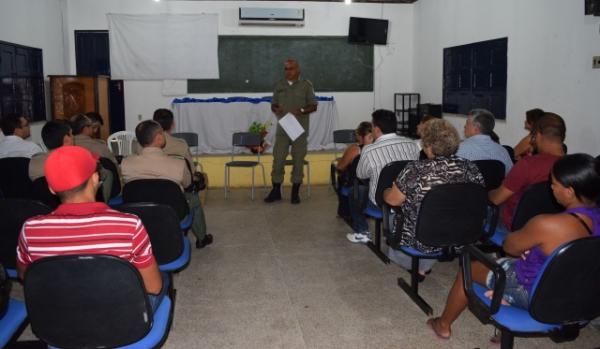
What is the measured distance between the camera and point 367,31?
941 centimetres

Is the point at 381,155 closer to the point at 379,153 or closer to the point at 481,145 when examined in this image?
the point at 379,153

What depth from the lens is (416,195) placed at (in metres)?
2.99

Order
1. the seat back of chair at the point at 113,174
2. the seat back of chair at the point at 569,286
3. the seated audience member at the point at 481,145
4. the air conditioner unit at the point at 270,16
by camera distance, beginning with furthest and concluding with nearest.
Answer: the air conditioner unit at the point at 270,16 → the seat back of chair at the point at 113,174 → the seated audience member at the point at 481,145 → the seat back of chair at the point at 569,286

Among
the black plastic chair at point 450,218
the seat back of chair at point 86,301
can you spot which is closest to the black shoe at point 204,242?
the black plastic chair at point 450,218

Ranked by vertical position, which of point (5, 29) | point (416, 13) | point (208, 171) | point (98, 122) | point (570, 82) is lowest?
point (208, 171)

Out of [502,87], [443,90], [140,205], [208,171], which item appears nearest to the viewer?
[140,205]

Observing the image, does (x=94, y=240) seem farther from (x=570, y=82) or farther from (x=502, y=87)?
(x=502, y=87)

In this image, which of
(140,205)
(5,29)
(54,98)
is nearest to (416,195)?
(140,205)

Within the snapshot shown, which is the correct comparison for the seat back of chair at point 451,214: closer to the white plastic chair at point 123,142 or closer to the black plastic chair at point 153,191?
Answer: the black plastic chair at point 153,191

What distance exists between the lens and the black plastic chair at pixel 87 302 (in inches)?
65.6

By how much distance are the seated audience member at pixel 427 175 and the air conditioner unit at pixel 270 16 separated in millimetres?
6544

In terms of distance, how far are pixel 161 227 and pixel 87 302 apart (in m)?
0.94

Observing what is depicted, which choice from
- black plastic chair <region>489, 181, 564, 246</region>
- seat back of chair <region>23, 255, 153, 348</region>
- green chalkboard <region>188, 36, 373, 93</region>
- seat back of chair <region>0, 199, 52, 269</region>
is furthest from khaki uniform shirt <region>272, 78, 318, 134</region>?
seat back of chair <region>23, 255, 153, 348</region>

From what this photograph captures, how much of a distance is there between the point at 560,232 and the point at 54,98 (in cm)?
714
